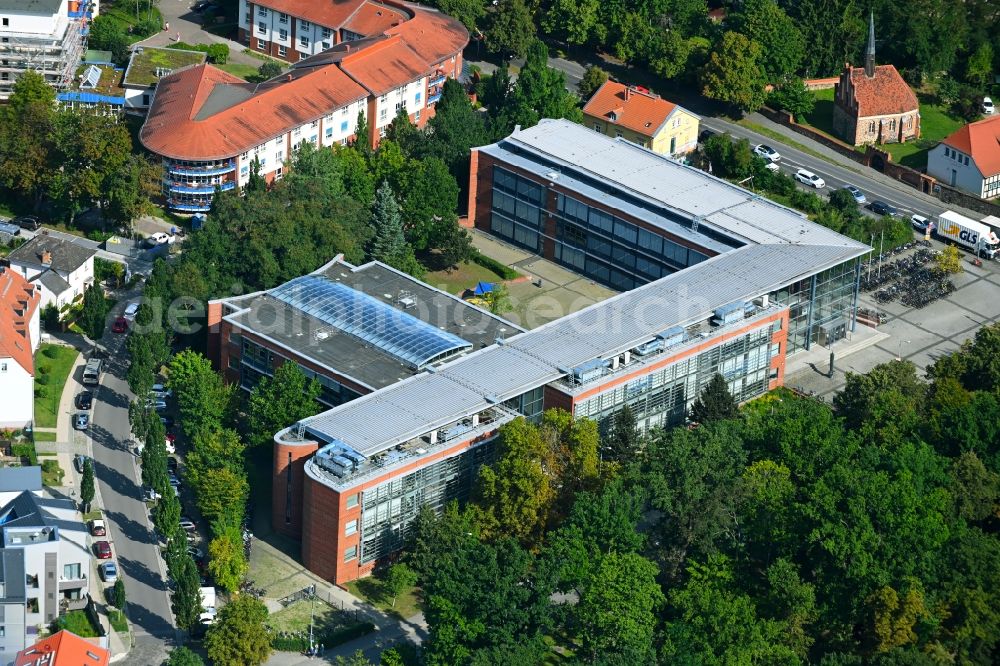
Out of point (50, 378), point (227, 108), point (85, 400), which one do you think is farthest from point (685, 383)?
point (227, 108)

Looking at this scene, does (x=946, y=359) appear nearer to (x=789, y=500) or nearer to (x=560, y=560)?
(x=789, y=500)

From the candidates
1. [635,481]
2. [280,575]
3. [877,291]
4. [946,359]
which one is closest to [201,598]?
[280,575]

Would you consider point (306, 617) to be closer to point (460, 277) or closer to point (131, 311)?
point (131, 311)

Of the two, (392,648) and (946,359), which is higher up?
(946,359)

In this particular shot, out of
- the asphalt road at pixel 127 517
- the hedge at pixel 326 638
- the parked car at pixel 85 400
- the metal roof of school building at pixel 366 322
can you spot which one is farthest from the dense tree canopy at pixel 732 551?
the parked car at pixel 85 400

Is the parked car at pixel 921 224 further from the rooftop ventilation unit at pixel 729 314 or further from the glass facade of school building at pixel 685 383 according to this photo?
the rooftop ventilation unit at pixel 729 314
